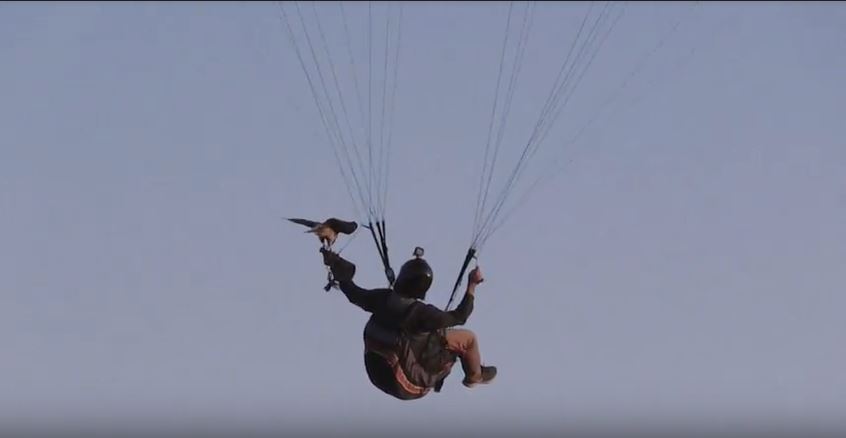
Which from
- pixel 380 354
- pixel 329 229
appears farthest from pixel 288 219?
pixel 380 354

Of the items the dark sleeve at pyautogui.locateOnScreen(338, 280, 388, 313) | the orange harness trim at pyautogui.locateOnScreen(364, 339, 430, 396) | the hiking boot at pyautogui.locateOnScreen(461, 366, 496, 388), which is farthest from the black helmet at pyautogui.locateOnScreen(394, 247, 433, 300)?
the hiking boot at pyautogui.locateOnScreen(461, 366, 496, 388)

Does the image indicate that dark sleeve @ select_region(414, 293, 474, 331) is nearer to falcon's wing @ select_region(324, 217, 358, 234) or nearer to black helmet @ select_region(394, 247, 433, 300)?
black helmet @ select_region(394, 247, 433, 300)

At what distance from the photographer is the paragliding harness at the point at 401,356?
49.9 feet

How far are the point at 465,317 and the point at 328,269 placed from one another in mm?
1502

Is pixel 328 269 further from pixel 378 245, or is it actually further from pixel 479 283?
pixel 479 283

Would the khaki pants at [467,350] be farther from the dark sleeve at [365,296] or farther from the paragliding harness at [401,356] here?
the dark sleeve at [365,296]

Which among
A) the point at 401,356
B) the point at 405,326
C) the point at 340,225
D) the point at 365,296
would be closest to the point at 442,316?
the point at 405,326

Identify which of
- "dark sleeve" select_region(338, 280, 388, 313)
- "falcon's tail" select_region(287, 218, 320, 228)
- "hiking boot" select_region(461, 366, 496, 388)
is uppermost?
"falcon's tail" select_region(287, 218, 320, 228)

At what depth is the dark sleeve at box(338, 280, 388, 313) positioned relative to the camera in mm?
15352

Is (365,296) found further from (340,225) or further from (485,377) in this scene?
(485,377)

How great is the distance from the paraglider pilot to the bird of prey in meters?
0.14

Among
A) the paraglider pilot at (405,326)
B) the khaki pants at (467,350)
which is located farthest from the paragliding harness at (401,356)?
the khaki pants at (467,350)

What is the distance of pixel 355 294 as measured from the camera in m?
15.5

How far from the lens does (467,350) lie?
15906mm
